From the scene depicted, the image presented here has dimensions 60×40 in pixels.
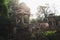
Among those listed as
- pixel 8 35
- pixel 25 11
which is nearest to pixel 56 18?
pixel 25 11

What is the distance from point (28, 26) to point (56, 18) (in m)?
4.73

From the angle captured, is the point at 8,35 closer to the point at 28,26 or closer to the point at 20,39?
the point at 20,39

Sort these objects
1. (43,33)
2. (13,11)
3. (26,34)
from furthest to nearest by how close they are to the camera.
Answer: (13,11) < (43,33) < (26,34)

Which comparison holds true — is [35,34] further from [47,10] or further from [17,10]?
[47,10]

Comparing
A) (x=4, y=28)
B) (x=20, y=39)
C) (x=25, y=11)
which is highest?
(x=25, y=11)

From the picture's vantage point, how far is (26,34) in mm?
16406

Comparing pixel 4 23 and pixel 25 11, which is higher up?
Answer: pixel 25 11

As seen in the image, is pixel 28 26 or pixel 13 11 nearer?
pixel 28 26

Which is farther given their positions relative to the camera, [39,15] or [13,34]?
[39,15]

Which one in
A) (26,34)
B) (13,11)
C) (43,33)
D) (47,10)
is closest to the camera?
(26,34)

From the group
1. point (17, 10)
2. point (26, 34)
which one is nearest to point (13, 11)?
point (17, 10)

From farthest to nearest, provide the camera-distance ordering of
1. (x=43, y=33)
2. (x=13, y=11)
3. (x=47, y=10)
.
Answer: (x=47, y=10)
(x=13, y=11)
(x=43, y=33)

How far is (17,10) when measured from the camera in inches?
784

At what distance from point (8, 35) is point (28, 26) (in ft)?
7.93
